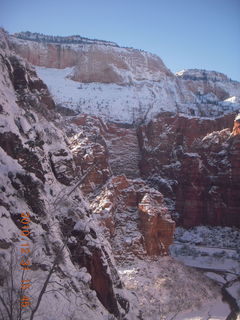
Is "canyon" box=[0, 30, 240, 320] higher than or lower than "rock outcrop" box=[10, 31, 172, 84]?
lower

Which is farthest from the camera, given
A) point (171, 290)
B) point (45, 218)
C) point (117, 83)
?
point (117, 83)

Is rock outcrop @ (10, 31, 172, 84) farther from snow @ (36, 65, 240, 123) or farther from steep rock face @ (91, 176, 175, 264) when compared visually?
steep rock face @ (91, 176, 175, 264)

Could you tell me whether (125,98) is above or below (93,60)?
below

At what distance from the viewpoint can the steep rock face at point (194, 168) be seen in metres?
62.0

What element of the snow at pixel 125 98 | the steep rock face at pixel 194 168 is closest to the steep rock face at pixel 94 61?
the snow at pixel 125 98

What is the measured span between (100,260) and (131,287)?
56.3 ft

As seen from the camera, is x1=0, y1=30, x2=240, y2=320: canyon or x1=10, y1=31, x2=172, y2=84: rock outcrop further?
x1=10, y1=31, x2=172, y2=84: rock outcrop

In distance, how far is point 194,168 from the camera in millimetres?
63719

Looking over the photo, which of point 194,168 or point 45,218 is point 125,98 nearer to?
point 194,168

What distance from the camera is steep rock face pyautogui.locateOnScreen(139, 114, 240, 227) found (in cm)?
6197

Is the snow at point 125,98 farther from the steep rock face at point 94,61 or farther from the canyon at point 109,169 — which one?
the steep rock face at point 94,61
